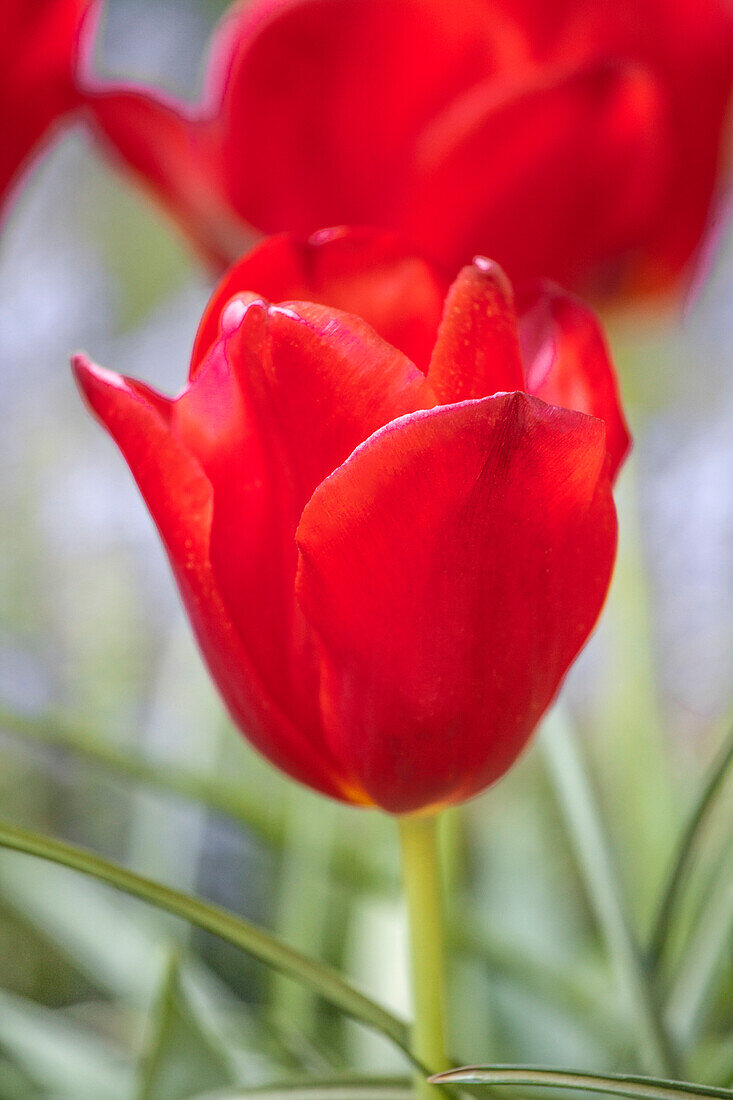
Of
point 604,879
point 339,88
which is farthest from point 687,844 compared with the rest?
point 339,88

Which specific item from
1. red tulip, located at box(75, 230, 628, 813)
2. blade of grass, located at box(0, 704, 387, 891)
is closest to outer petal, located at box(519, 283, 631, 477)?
red tulip, located at box(75, 230, 628, 813)

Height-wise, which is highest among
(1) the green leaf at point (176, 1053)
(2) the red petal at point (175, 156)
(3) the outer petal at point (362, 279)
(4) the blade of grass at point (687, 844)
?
(2) the red petal at point (175, 156)

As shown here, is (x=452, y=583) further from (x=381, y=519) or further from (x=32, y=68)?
(x=32, y=68)

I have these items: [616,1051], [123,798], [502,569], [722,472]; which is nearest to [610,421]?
[502,569]

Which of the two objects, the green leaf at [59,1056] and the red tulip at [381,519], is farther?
the green leaf at [59,1056]

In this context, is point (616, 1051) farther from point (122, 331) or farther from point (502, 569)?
point (122, 331)

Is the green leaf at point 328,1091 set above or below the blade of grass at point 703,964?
below

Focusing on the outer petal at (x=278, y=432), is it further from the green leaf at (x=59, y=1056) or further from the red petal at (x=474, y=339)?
the green leaf at (x=59, y=1056)

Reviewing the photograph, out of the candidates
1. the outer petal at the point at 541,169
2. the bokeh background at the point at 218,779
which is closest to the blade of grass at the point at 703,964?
the bokeh background at the point at 218,779
